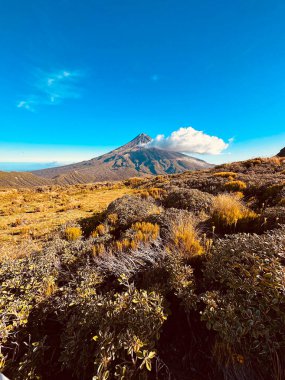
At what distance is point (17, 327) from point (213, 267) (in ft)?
10.3

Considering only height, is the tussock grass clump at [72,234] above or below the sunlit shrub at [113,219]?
below

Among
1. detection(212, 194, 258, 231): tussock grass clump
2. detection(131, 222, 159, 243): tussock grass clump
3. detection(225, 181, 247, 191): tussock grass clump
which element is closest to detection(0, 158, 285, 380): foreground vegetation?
detection(131, 222, 159, 243): tussock grass clump

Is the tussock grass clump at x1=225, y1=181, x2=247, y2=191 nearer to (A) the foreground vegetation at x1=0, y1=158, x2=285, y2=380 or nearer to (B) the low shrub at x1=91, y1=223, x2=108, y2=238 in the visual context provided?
(A) the foreground vegetation at x1=0, y1=158, x2=285, y2=380

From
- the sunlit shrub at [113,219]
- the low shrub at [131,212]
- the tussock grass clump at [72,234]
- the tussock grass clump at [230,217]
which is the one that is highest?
the tussock grass clump at [230,217]

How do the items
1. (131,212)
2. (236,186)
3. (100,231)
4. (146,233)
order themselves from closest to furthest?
(146,233)
(100,231)
(131,212)
(236,186)

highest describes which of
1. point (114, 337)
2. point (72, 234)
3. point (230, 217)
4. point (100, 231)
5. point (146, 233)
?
point (230, 217)

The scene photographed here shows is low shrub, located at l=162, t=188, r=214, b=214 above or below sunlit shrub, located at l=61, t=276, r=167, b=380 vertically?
above

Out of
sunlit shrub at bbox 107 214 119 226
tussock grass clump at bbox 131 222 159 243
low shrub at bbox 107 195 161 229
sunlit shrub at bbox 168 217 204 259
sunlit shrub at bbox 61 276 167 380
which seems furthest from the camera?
sunlit shrub at bbox 107 214 119 226

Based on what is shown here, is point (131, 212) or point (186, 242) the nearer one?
point (186, 242)

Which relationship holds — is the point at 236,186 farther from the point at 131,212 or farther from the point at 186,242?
the point at 186,242

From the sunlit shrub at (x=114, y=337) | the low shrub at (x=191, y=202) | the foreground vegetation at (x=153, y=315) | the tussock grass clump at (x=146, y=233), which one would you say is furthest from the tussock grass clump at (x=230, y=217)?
the sunlit shrub at (x=114, y=337)

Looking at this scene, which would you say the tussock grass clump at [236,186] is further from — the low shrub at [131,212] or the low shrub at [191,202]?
the low shrub at [131,212]

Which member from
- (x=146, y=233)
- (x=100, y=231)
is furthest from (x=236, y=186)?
(x=100, y=231)

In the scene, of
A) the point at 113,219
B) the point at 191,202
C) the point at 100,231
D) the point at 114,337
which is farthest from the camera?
the point at 191,202
